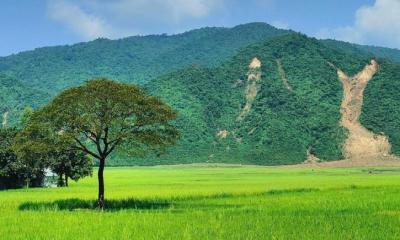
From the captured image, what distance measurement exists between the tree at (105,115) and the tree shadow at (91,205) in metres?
2.63

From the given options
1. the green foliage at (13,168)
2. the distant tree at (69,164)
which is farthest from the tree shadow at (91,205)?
the distant tree at (69,164)

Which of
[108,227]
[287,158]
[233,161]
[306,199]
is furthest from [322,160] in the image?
[108,227]

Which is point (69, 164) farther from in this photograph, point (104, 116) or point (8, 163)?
point (104, 116)

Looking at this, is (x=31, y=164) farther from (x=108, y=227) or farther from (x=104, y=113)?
(x=108, y=227)

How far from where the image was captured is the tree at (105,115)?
42875mm

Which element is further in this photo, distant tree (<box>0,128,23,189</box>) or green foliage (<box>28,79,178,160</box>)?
distant tree (<box>0,128,23,189</box>)

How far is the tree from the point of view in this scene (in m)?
42.9

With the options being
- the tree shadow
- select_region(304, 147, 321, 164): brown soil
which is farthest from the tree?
select_region(304, 147, 321, 164): brown soil

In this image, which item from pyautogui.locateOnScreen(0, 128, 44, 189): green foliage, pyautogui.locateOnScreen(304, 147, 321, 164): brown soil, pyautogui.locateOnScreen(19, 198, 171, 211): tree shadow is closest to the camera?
pyautogui.locateOnScreen(19, 198, 171, 211): tree shadow

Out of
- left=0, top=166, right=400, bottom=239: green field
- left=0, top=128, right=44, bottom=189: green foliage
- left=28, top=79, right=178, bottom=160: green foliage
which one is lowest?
left=0, top=166, right=400, bottom=239: green field

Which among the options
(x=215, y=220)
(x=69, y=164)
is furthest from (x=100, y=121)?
(x=69, y=164)

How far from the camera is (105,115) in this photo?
42938mm

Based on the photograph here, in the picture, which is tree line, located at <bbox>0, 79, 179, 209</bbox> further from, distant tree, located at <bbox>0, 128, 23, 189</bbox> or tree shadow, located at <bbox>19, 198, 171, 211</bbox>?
distant tree, located at <bbox>0, 128, 23, 189</bbox>

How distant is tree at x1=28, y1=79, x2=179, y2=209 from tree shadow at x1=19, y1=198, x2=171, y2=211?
8.63ft
